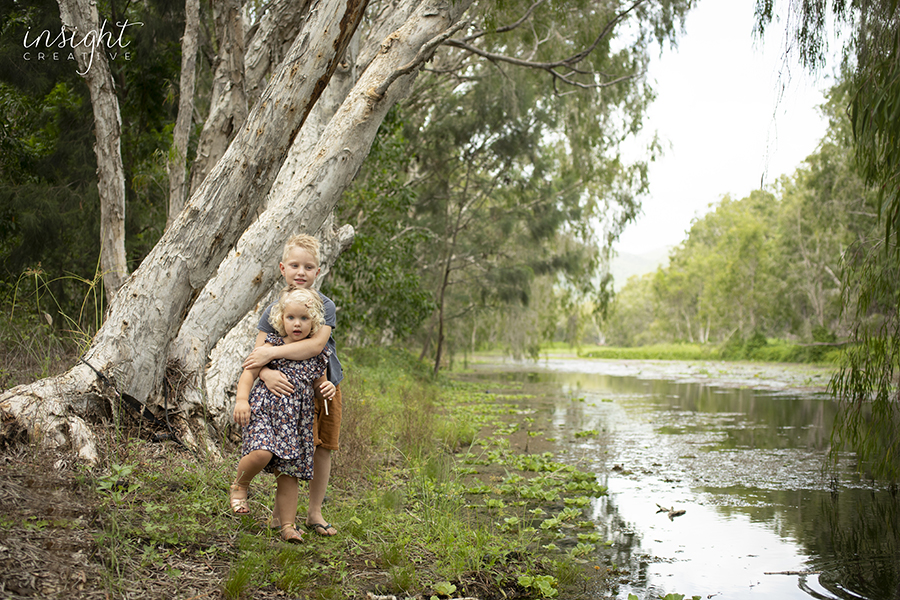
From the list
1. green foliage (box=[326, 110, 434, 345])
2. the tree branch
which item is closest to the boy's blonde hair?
the tree branch

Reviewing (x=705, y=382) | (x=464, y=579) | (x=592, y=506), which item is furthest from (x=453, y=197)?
(x=464, y=579)

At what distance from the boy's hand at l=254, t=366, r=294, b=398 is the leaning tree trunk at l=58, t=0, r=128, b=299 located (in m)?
4.32

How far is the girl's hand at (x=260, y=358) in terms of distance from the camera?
10.2 ft

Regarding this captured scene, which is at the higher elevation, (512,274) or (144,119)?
(144,119)

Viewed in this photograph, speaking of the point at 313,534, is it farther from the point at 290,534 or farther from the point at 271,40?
the point at 271,40

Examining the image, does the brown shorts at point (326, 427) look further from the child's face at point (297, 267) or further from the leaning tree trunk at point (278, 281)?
the leaning tree trunk at point (278, 281)

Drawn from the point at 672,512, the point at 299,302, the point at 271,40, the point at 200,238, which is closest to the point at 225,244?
the point at 200,238

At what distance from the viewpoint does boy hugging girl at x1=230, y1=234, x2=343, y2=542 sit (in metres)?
3.09

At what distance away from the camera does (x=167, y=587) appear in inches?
98.7

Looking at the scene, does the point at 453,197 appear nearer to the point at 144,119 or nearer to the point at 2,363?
the point at 144,119

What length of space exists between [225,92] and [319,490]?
4.52 m

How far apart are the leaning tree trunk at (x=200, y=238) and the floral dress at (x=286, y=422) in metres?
1.35

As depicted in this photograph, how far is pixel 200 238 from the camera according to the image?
4.32 meters

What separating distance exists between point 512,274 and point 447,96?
5208 millimetres
